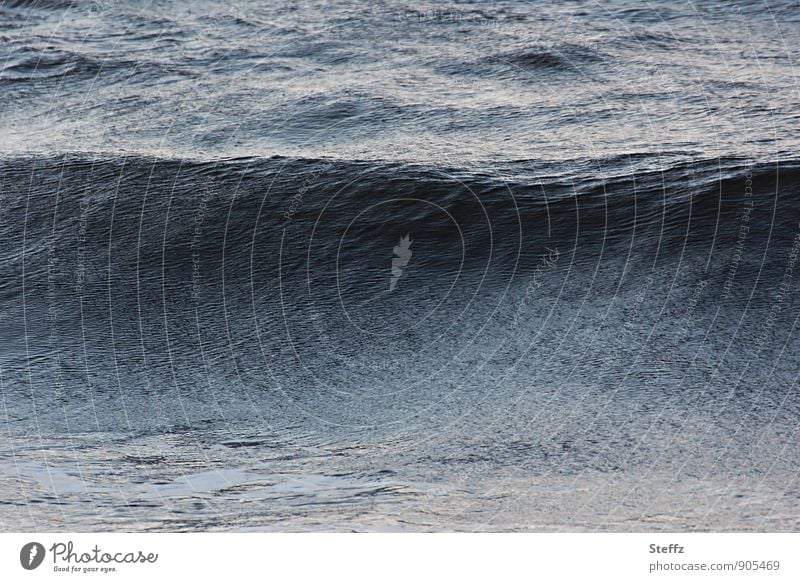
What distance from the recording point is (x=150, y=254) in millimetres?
6852

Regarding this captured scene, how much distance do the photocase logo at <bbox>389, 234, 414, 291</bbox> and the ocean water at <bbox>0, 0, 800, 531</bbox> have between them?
27 mm

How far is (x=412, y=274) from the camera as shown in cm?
630

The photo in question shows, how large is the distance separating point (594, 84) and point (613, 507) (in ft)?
16.8

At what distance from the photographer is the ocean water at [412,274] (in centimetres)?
417

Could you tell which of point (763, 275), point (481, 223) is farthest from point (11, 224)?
point (763, 275)
